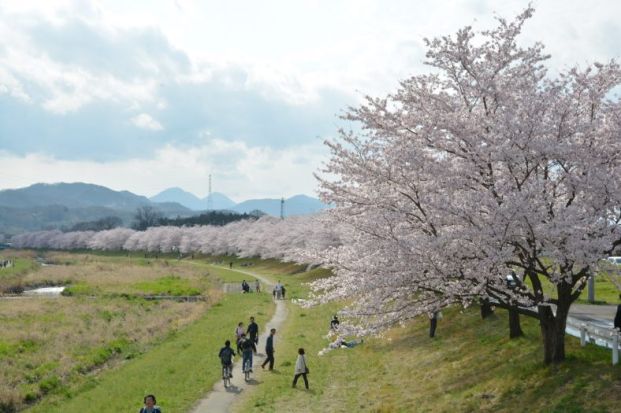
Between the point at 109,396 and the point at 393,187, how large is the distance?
15.8m

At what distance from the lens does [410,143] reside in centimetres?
1500

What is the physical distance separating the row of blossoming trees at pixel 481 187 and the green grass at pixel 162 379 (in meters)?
10.2

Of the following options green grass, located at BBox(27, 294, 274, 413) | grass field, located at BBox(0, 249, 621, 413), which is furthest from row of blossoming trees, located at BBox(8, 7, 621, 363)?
green grass, located at BBox(27, 294, 274, 413)

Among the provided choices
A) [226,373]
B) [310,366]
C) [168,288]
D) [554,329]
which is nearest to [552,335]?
[554,329]

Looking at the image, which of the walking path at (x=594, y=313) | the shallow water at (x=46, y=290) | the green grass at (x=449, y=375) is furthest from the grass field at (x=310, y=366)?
the shallow water at (x=46, y=290)

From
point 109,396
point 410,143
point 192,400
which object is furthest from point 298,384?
point 410,143

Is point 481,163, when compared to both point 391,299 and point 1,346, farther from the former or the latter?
point 1,346

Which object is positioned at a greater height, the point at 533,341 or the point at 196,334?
the point at 533,341

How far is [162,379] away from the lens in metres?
24.7

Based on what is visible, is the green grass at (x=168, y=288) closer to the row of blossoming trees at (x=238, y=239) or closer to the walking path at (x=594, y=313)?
the row of blossoming trees at (x=238, y=239)

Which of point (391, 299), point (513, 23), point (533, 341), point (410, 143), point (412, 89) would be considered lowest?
point (533, 341)

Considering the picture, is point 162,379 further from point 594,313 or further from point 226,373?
point 594,313

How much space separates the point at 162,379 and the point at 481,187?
681 inches

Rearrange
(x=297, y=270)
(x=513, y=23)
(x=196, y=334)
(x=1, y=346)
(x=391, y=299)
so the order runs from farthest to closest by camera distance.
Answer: (x=297, y=270)
(x=196, y=334)
(x=1, y=346)
(x=391, y=299)
(x=513, y=23)
